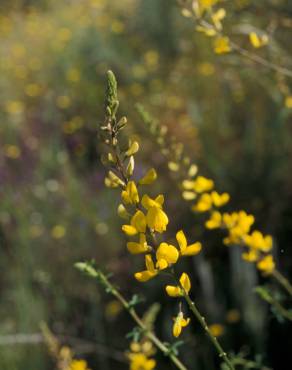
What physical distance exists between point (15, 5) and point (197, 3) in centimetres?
693

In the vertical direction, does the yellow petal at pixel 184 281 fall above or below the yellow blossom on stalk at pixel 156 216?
below

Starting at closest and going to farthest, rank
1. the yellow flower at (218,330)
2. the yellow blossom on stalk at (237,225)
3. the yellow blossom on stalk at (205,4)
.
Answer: the yellow blossom on stalk at (237,225), the yellow blossom on stalk at (205,4), the yellow flower at (218,330)

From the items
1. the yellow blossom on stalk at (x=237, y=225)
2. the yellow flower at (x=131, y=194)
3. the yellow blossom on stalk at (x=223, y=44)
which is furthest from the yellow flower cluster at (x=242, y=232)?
the yellow flower at (x=131, y=194)

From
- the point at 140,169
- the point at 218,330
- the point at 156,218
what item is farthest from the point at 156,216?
the point at 140,169

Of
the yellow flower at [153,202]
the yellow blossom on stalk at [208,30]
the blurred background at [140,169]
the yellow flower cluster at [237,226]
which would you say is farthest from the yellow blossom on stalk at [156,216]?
the yellow blossom on stalk at [208,30]

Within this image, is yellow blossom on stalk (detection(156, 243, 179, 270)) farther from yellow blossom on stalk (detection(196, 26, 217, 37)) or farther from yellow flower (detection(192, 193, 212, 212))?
yellow blossom on stalk (detection(196, 26, 217, 37))

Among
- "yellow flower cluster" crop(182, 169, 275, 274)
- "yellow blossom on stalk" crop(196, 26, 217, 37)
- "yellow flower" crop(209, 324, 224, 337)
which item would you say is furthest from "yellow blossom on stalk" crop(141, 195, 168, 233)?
"yellow flower" crop(209, 324, 224, 337)

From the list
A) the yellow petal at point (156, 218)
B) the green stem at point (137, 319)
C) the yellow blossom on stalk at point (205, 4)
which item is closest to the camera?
the yellow petal at point (156, 218)

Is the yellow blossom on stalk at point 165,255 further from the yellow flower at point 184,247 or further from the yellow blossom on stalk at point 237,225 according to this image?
the yellow blossom on stalk at point 237,225

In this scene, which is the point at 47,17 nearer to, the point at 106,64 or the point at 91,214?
the point at 106,64

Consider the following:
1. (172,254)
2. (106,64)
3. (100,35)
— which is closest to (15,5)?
(100,35)

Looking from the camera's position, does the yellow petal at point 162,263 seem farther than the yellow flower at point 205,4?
No

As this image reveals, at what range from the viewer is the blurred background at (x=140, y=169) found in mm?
1983

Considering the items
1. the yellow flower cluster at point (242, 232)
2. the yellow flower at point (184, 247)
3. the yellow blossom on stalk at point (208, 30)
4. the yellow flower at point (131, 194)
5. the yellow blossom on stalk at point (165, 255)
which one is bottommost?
the yellow flower cluster at point (242, 232)
